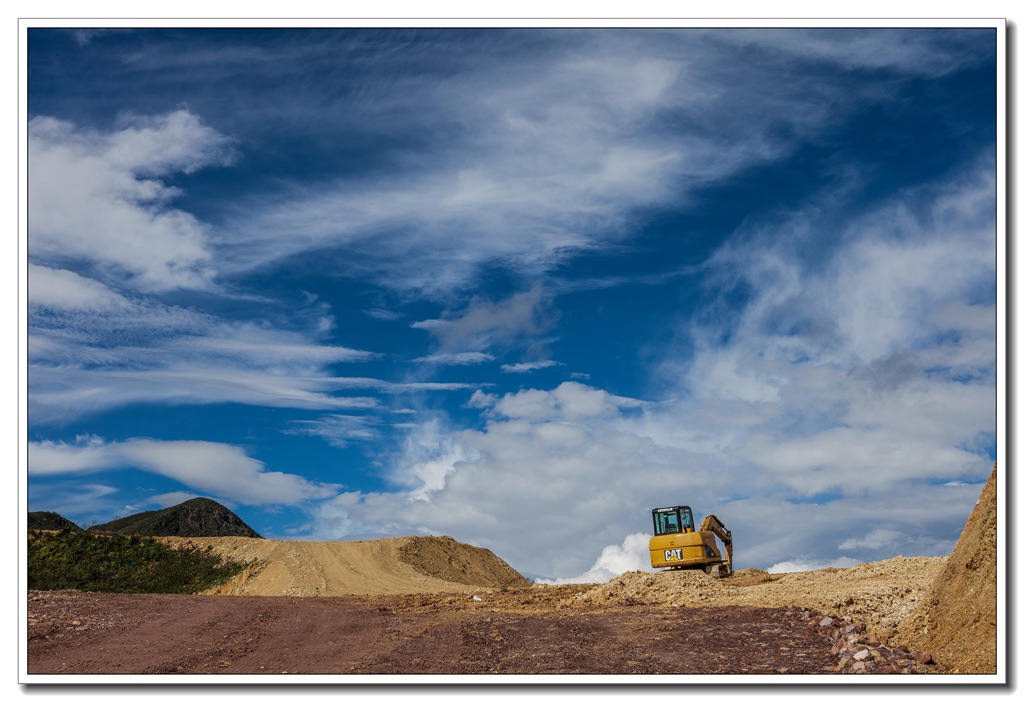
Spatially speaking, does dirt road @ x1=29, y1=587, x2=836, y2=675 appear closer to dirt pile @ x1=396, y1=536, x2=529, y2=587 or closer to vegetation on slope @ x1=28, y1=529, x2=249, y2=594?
vegetation on slope @ x1=28, y1=529, x2=249, y2=594

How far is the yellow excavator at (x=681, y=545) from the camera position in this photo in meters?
25.8

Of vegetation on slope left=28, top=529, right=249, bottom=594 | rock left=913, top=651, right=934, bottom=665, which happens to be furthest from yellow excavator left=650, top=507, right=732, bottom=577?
vegetation on slope left=28, top=529, right=249, bottom=594

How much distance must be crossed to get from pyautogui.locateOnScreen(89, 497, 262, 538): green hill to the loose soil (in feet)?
90.9

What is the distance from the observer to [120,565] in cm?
3425

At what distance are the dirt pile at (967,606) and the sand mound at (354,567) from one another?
22.4m

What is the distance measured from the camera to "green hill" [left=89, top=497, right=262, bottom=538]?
149 ft

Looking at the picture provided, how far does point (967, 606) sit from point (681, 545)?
52.1 feet

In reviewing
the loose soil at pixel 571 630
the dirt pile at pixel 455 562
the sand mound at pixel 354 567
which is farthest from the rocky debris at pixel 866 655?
the dirt pile at pixel 455 562

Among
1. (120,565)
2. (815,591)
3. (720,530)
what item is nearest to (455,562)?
(120,565)

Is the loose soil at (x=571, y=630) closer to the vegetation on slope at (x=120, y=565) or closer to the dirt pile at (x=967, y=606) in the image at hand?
the dirt pile at (x=967, y=606)

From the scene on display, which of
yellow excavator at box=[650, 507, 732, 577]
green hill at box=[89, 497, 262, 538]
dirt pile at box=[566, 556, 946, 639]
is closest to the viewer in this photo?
dirt pile at box=[566, 556, 946, 639]

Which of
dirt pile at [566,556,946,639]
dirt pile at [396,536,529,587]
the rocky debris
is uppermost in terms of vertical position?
the rocky debris
